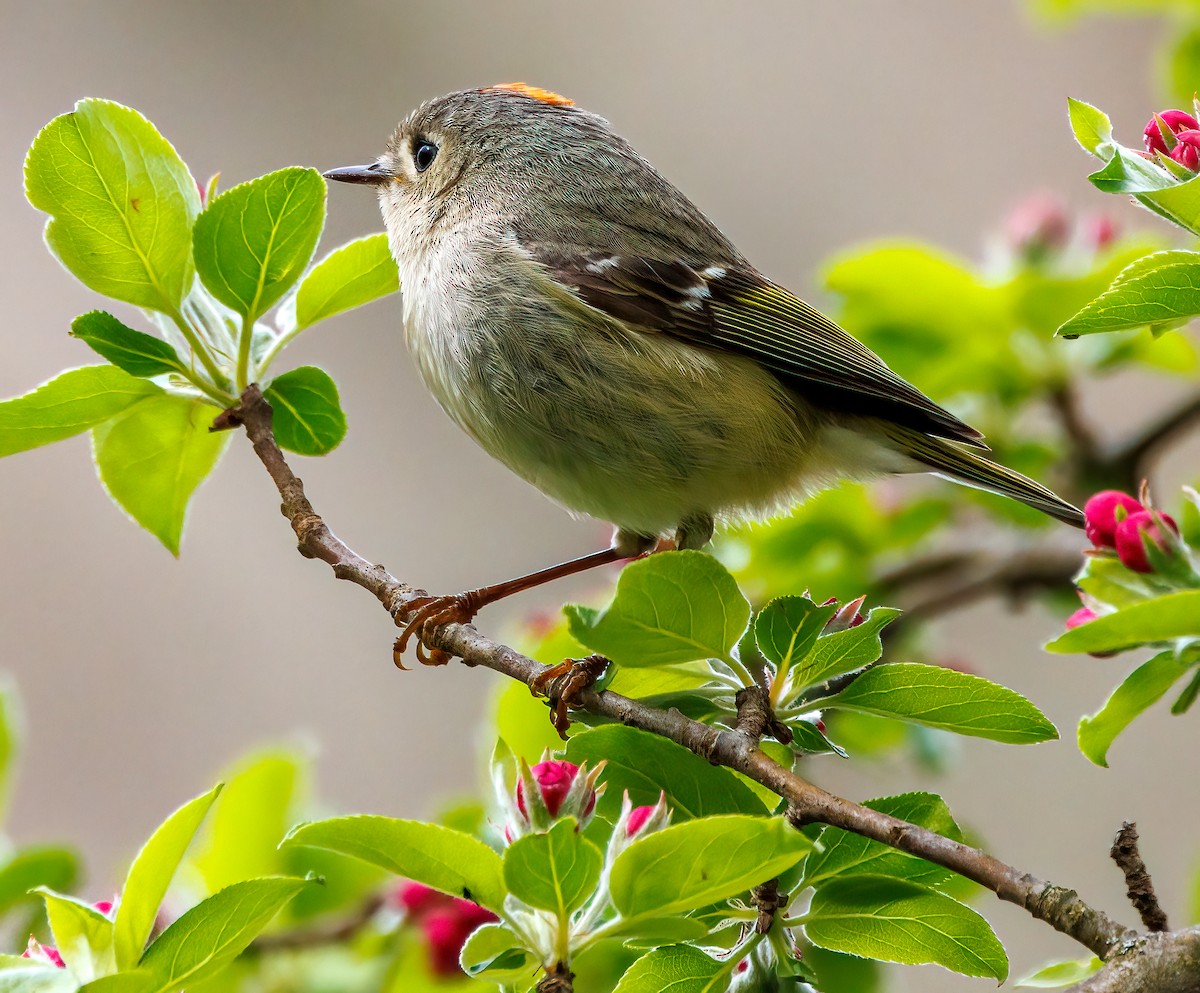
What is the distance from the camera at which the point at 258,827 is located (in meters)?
1.45

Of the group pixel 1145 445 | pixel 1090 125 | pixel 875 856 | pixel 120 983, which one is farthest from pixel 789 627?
pixel 1145 445

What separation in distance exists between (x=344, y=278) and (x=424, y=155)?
34.4 inches

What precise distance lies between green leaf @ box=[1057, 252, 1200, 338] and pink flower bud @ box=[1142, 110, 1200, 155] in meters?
0.10

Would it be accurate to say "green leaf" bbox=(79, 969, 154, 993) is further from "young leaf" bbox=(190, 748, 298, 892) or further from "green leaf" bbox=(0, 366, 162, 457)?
"young leaf" bbox=(190, 748, 298, 892)

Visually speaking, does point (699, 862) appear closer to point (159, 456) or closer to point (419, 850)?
point (419, 850)

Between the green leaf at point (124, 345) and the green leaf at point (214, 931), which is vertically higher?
the green leaf at point (124, 345)

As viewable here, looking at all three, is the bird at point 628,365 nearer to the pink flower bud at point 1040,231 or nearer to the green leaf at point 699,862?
the pink flower bud at point 1040,231

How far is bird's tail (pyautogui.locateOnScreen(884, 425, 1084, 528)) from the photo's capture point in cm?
158

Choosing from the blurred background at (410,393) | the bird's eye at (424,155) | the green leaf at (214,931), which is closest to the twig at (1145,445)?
the bird's eye at (424,155)

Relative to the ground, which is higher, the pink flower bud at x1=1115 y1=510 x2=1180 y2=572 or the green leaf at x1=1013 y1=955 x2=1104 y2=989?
the pink flower bud at x1=1115 y1=510 x2=1180 y2=572

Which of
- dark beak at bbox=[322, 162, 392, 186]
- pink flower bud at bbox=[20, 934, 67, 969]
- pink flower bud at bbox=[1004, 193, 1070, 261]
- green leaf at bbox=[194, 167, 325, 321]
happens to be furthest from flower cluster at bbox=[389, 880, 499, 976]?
pink flower bud at bbox=[1004, 193, 1070, 261]

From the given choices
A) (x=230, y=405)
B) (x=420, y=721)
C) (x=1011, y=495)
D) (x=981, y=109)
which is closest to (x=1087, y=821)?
(x=420, y=721)

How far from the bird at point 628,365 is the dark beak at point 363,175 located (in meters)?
0.07

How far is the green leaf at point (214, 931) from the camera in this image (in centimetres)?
84
